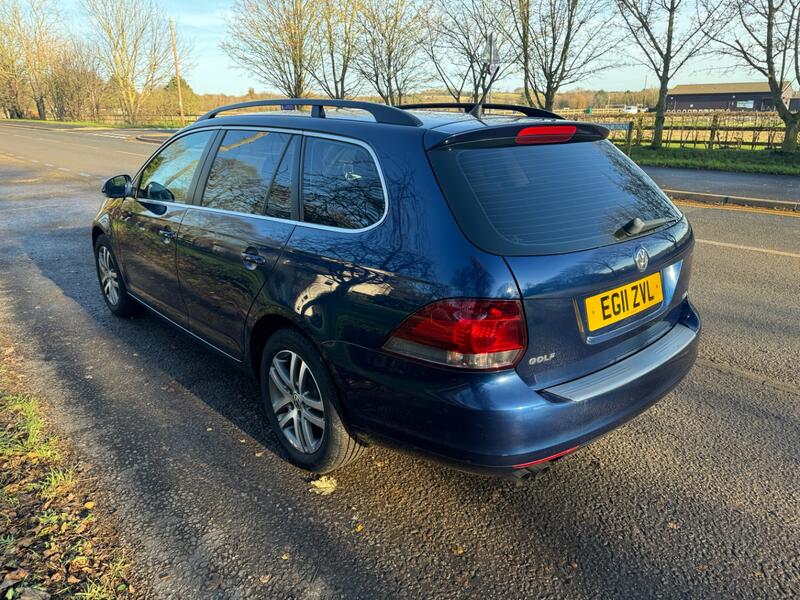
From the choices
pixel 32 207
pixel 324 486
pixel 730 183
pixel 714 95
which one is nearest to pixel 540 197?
pixel 324 486

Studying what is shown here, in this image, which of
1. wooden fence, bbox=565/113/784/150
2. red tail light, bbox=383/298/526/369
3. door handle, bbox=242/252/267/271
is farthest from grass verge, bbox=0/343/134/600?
wooden fence, bbox=565/113/784/150

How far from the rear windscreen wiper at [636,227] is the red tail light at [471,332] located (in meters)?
0.73

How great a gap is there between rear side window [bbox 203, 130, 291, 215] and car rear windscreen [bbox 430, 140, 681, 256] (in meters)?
1.06

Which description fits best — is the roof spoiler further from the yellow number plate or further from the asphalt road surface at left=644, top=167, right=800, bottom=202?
the asphalt road surface at left=644, top=167, right=800, bottom=202

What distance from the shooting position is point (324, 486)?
2.71m

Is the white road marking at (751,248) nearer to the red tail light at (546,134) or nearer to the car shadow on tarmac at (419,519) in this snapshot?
the car shadow on tarmac at (419,519)

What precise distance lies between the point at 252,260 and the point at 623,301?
1.73 metres

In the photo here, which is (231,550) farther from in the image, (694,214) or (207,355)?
(694,214)

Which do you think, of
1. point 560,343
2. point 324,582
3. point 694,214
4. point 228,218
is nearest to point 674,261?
point 560,343

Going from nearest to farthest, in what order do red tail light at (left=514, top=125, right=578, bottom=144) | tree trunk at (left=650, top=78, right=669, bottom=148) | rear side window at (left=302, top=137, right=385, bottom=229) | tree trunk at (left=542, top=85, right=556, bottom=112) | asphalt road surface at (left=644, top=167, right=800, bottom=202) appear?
rear side window at (left=302, top=137, right=385, bottom=229)
red tail light at (left=514, top=125, right=578, bottom=144)
asphalt road surface at (left=644, top=167, right=800, bottom=202)
tree trunk at (left=650, top=78, right=669, bottom=148)
tree trunk at (left=542, top=85, right=556, bottom=112)

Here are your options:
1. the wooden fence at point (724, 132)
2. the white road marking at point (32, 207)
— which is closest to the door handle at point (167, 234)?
the white road marking at point (32, 207)

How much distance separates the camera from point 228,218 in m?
3.12

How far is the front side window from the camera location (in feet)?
11.9

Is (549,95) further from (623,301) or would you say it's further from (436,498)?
(436,498)
